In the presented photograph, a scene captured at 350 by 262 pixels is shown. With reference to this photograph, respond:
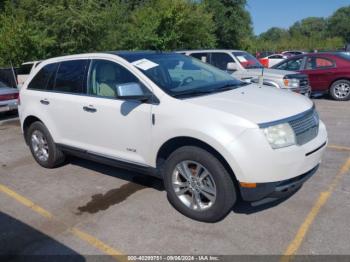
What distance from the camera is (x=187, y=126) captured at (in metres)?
3.71

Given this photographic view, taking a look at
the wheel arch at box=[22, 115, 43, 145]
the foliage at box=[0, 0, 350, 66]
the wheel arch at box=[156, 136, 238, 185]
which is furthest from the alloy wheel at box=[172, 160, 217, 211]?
the foliage at box=[0, 0, 350, 66]

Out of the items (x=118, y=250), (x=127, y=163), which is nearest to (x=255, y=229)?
(x=118, y=250)

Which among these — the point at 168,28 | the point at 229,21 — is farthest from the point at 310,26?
the point at 168,28

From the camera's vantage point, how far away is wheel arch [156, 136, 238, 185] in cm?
363

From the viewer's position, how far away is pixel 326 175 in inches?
201

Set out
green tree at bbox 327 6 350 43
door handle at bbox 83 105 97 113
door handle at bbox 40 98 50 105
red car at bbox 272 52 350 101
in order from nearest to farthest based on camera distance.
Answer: door handle at bbox 83 105 97 113, door handle at bbox 40 98 50 105, red car at bbox 272 52 350 101, green tree at bbox 327 6 350 43

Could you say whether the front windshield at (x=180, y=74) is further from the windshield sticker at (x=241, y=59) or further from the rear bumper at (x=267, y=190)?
the windshield sticker at (x=241, y=59)

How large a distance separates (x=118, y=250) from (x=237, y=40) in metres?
35.3

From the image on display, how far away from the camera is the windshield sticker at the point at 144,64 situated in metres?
4.37

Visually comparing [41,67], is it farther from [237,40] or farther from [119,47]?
[237,40]

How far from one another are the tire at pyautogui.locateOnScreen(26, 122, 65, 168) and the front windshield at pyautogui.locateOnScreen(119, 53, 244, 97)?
1.89m

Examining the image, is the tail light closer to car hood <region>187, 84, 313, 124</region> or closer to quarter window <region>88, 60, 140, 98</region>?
quarter window <region>88, 60, 140, 98</region>

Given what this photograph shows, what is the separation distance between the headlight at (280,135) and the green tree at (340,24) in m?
111

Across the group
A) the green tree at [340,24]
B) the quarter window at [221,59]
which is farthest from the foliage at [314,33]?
the quarter window at [221,59]
